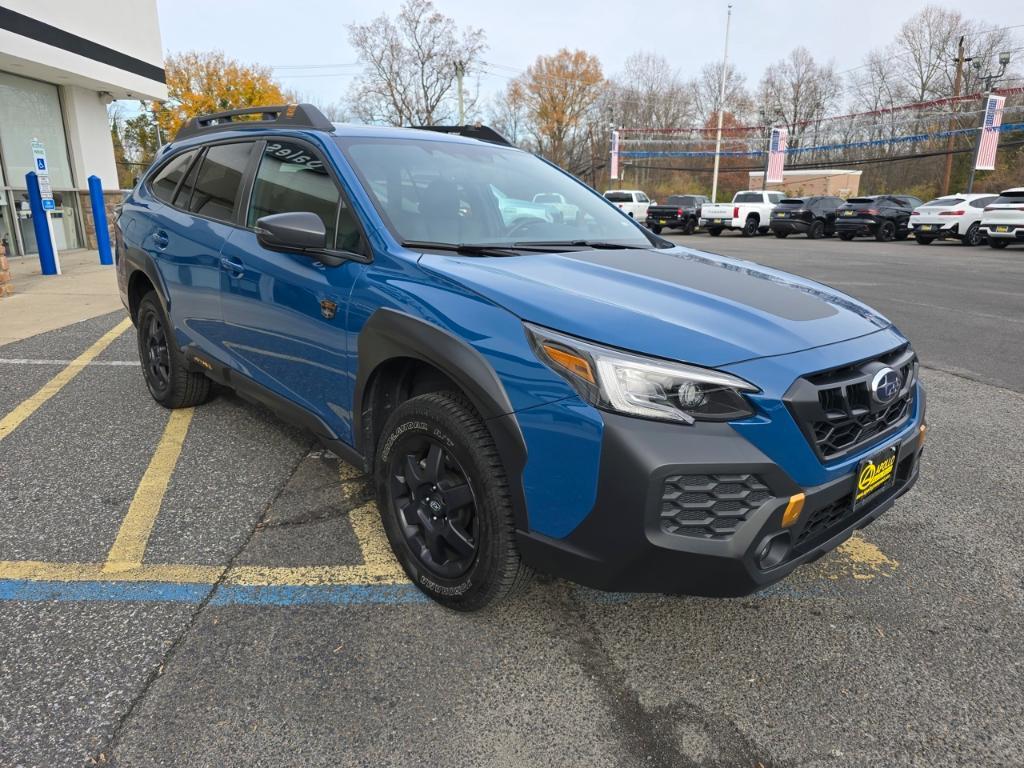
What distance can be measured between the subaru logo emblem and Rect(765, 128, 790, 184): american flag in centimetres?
3910

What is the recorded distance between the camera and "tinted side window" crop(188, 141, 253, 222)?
359 cm

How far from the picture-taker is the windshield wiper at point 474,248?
262cm

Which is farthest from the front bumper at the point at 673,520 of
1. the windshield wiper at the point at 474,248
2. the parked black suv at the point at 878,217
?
the parked black suv at the point at 878,217

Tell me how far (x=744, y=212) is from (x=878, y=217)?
494 centimetres

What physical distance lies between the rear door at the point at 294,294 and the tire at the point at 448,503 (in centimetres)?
40

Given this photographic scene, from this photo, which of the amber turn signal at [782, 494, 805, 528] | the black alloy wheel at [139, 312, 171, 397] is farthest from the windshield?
the black alloy wheel at [139, 312, 171, 397]

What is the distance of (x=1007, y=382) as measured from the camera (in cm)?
570

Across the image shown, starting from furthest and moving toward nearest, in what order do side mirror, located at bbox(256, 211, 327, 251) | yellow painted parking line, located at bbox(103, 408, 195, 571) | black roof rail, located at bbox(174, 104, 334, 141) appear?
black roof rail, located at bbox(174, 104, 334, 141), yellow painted parking line, located at bbox(103, 408, 195, 571), side mirror, located at bbox(256, 211, 327, 251)

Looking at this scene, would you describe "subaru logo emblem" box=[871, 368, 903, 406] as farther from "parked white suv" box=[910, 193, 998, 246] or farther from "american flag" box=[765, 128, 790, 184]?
"american flag" box=[765, 128, 790, 184]

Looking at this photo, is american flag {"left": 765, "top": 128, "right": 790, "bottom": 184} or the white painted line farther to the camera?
american flag {"left": 765, "top": 128, "right": 790, "bottom": 184}

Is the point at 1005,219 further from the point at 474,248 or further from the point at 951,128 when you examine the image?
the point at 951,128

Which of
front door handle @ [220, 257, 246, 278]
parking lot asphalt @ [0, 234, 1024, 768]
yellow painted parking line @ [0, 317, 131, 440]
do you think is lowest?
parking lot asphalt @ [0, 234, 1024, 768]

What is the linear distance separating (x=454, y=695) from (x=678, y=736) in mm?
671

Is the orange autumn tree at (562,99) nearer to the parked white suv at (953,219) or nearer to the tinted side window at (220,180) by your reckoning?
the parked white suv at (953,219)
